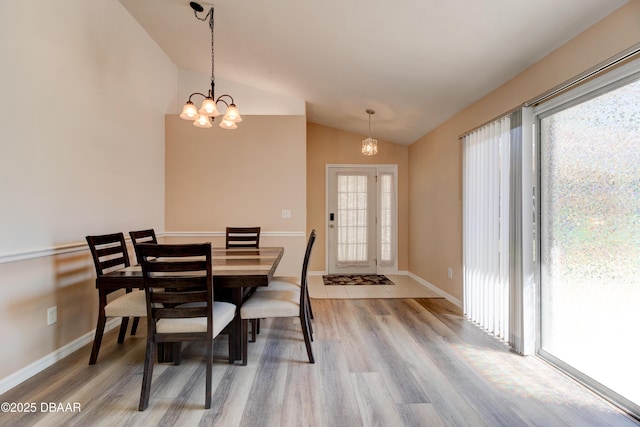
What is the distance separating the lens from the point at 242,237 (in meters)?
3.64

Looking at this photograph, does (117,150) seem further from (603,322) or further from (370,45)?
(603,322)

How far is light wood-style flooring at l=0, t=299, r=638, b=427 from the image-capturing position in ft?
5.55

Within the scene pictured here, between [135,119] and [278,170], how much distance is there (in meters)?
1.72

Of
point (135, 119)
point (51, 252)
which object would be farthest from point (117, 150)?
point (51, 252)

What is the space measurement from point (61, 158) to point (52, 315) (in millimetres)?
1205

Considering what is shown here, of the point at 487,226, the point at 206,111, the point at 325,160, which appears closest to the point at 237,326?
the point at 206,111

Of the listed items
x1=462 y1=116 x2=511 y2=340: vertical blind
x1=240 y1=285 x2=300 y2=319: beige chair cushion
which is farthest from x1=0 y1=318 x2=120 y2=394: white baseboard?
x1=462 y1=116 x2=511 y2=340: vertical blind

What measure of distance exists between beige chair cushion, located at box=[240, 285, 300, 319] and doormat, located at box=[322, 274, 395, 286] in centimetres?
247

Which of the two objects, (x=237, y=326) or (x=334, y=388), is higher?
(x=237, y=326)

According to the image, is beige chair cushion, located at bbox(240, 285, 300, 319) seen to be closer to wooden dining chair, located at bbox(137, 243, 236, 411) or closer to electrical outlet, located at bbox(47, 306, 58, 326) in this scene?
wooden dining chair, located at bbox(137, 243, 236, 411)

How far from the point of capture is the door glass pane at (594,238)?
1.76 meters

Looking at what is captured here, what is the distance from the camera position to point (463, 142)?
136 inches

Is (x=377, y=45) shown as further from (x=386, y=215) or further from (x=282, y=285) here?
(x=386, y=215)


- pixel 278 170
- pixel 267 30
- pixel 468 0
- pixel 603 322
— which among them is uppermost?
pixel 267 30
